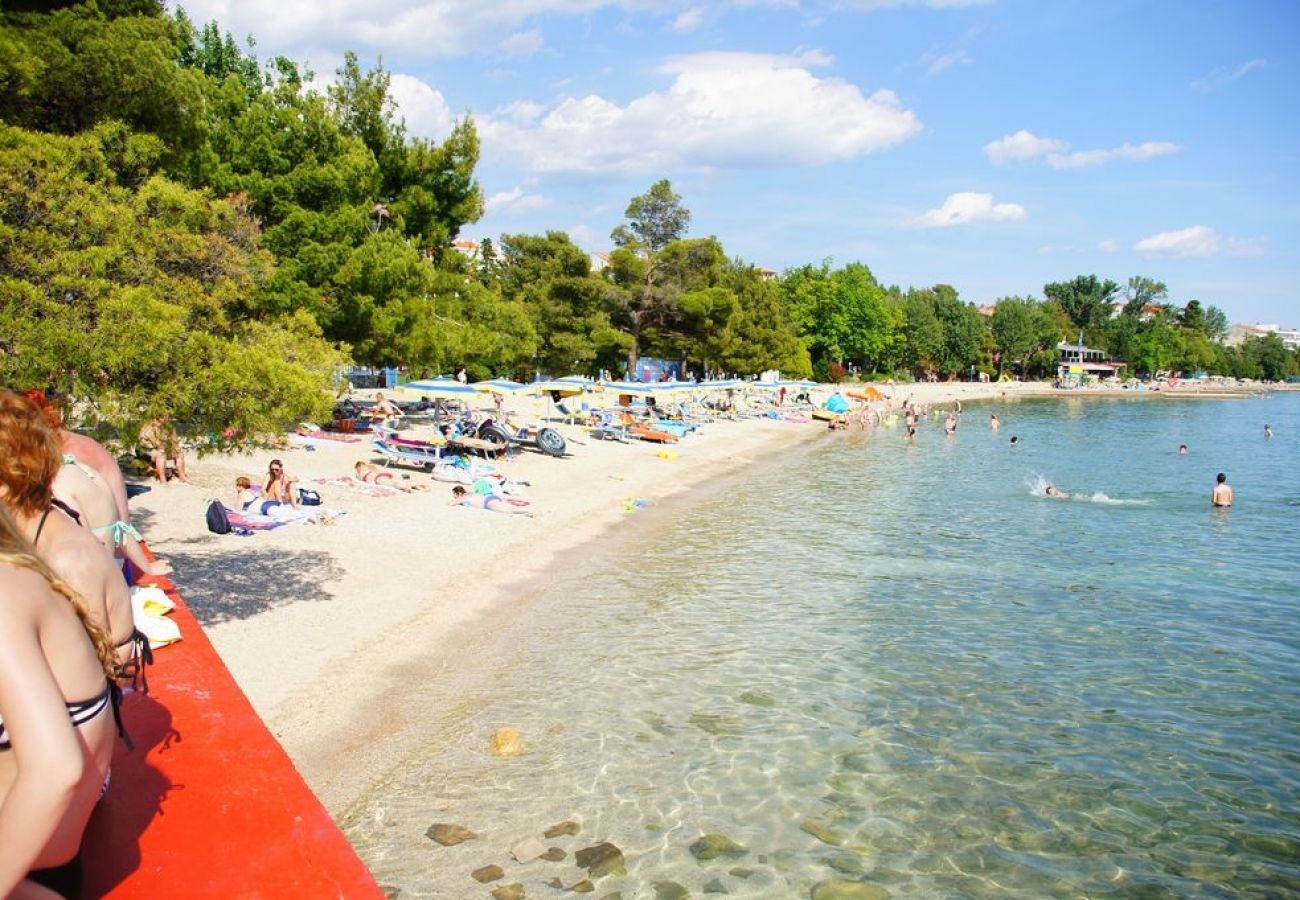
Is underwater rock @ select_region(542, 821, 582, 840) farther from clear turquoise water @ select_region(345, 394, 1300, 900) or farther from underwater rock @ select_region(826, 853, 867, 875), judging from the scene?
underwater rock @ select_region(826, 853, 867, 875)

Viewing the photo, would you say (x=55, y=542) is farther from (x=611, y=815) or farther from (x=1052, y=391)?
(x=1052, y=391)

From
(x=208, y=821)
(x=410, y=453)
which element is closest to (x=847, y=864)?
(x=208, y=821)

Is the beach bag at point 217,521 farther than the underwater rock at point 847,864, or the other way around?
the beach bag at point 217,521

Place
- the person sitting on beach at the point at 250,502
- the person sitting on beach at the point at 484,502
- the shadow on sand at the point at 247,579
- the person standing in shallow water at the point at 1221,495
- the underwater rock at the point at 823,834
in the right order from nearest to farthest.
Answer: the underwater rock at the point at 823,834, the shadow on sand at the point at 247,579, the person sitting on beach at the point at 250,502, the person sitting on beach at the point at 484,502, the person standing in shallow water at the point at 1221,495

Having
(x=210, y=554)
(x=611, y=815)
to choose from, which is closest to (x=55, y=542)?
(x=611, y=815)

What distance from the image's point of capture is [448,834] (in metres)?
7.31

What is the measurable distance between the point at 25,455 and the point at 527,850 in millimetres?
5265

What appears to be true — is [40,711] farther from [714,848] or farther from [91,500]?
[714,848]

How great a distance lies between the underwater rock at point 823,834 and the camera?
7.49m

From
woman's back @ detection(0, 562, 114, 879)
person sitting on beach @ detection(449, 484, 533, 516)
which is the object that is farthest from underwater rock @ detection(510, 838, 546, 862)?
person sitting on beach @ detection(449, 484, 533, 516)

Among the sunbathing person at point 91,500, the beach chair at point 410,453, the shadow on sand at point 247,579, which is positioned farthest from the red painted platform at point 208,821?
the beach chair at point 410,453

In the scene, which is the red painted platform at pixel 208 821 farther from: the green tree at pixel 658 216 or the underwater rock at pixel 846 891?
the green tree at pixel 658 216

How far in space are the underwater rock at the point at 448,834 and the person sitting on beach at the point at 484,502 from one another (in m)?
12.5

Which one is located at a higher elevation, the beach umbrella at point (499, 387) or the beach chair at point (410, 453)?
the beach umbrella at point (499, 387)
